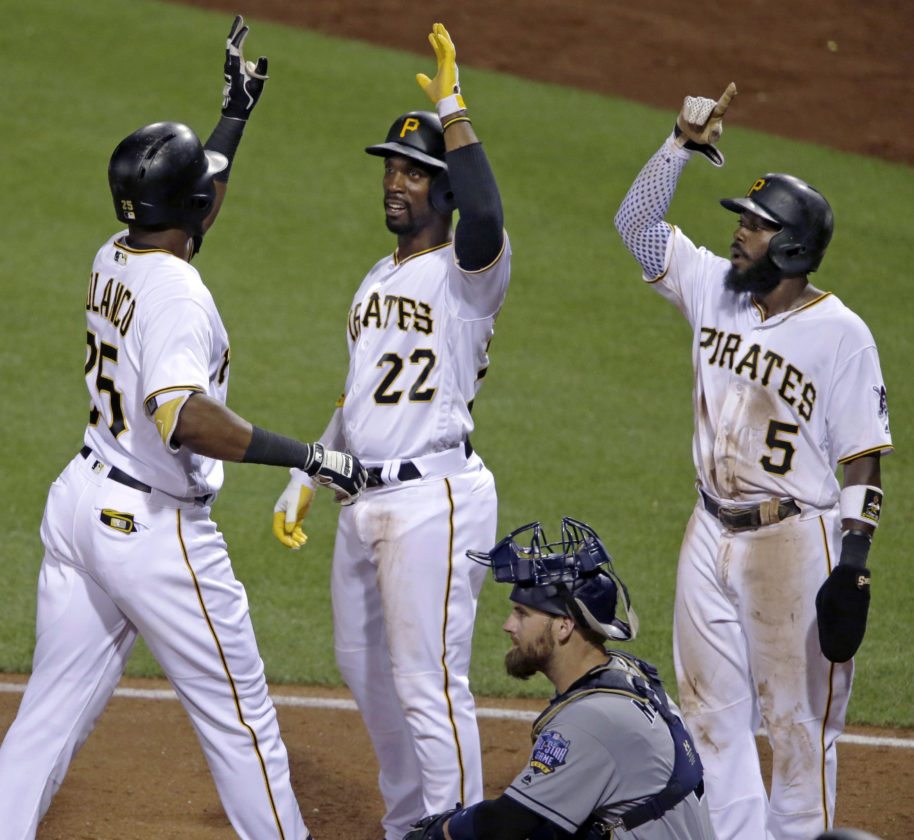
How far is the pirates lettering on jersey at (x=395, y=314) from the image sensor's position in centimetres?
456

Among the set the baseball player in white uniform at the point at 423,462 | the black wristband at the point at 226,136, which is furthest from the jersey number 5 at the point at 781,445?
the black wristband at the point at 226,136

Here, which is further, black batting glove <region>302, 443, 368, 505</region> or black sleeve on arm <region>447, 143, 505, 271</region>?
black sleeve on arm <region>447, 143, 505, 271</region>

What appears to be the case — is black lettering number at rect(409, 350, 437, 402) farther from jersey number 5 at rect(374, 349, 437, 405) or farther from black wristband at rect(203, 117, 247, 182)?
black wristband at rect(203, 117, 247, 182)

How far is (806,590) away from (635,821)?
135 cm

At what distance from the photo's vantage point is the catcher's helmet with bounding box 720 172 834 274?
173 inches

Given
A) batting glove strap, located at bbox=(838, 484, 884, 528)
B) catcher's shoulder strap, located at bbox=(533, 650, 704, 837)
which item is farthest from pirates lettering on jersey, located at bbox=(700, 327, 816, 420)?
catcher's shoulder strap, located at bbox=(533, 650, 704, 837)

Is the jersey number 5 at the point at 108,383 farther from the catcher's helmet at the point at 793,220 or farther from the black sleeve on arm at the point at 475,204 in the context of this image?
the catcher's helmet at the point at 793,220

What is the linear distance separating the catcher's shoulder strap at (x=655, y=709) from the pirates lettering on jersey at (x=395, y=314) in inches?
58.3

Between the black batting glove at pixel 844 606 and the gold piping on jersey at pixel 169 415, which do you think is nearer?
the gold piping on jersey at pixel 169 415

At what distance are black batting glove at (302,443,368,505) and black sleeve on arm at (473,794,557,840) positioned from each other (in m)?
1.14

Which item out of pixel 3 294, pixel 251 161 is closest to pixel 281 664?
pixel 3 294

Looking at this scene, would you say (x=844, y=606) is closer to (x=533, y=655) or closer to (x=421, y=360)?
(x=533, y=655)

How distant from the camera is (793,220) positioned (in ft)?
14.4

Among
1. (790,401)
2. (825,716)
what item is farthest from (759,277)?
(825,716)
